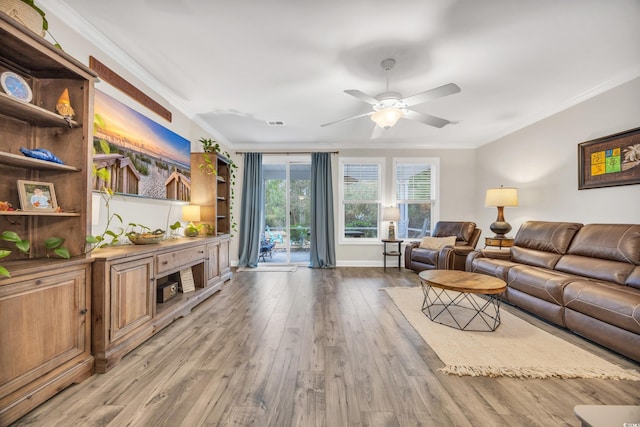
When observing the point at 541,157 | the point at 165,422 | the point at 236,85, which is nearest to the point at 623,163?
the point at 541,157

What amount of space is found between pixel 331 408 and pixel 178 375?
1147mm

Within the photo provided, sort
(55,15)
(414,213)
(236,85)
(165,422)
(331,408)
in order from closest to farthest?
(165,422), (331,408), (55,15), (236,85), (414,213)

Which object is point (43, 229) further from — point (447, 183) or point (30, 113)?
point (447, 183)

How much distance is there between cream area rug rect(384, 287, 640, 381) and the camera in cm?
196

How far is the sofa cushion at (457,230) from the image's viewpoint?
514 centimetres

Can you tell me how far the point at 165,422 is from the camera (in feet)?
4.92

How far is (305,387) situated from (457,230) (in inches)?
181

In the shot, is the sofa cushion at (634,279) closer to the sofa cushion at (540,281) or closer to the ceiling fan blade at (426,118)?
the sofa cushion at (540,281)

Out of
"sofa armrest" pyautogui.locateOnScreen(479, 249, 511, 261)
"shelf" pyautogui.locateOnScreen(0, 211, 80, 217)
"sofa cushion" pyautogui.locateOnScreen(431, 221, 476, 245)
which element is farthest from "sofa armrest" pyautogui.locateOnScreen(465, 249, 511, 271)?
"shelf" pyautogui.locateOnScreen(0, 211, 80, 217)

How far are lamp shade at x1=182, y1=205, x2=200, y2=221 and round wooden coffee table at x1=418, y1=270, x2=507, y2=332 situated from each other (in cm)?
314

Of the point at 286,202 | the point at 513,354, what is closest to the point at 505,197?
the point at 513,354

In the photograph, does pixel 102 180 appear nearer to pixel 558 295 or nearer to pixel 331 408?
pixel 331 408

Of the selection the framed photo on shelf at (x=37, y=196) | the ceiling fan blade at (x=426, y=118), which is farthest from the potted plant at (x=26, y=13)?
the ceiling fan blade at (x=426, y=118)

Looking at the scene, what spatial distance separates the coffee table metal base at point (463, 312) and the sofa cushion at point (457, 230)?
1.65 m
